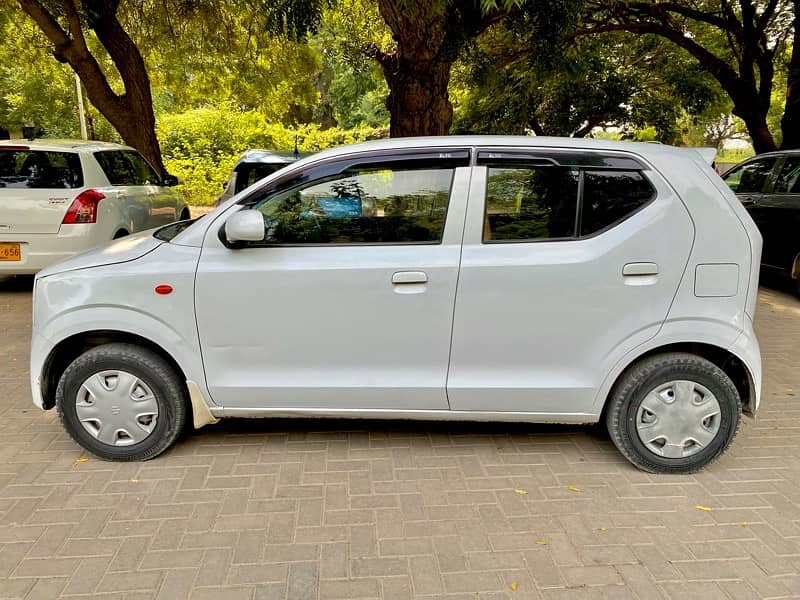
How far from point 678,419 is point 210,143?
18.9 metres

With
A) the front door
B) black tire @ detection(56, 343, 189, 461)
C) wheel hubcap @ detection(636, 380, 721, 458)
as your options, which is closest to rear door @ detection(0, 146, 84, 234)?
black tire @ detection(56, 343, 189, 461)

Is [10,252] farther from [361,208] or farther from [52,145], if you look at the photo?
[361,208]

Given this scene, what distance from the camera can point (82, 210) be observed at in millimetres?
6406

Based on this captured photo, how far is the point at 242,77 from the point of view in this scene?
1473cm

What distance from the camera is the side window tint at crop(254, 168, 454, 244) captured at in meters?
3.22

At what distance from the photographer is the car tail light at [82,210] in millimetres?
6391

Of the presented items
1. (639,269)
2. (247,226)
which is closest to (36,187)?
(247,226)

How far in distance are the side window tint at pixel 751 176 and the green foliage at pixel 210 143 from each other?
12843 millimetres

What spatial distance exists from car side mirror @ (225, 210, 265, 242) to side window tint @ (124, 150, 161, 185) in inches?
203

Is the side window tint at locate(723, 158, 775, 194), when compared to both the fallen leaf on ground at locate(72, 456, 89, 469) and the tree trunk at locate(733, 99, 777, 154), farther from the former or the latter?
the fallen leaf on ground at locate(72, 456, 89, 469)

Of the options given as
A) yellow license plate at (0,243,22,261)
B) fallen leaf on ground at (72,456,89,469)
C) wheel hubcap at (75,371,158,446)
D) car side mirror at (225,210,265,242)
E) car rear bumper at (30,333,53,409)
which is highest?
car side mirror at (225,210,265,242)

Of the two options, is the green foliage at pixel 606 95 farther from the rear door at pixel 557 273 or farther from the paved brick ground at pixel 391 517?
the paved brick ground at pixel 391 517

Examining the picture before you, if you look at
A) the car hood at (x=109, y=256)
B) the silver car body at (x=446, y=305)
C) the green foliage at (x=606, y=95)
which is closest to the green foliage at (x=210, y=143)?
the green foliage at (x=606, y=95)

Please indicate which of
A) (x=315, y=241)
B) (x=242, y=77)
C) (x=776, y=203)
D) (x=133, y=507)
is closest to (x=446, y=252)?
(x=315, y=241)
